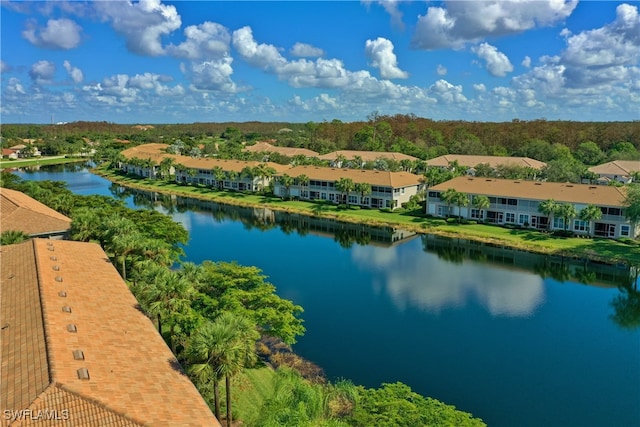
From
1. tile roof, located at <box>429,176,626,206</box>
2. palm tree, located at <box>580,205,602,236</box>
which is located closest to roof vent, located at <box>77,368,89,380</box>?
palm tree, located at <box>580,205,602,236</box>

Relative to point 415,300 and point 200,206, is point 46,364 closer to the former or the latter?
point 415,300

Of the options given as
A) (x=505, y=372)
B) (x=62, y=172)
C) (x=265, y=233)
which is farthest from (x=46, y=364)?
(x=62, y=172)

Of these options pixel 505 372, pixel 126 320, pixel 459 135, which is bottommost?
pixel 505 372

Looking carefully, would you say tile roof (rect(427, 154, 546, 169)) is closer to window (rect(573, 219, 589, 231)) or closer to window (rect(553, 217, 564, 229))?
window (rect(553, 217, 564, 229))

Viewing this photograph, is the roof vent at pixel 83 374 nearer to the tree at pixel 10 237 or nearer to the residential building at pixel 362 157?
the tree at pixel 10 237

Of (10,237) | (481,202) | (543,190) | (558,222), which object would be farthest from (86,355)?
(543,190)

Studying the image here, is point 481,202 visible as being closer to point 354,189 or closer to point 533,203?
point 533,203

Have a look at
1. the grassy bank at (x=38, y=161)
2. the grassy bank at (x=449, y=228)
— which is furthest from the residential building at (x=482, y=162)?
the grassy bank at (x=38, y=161)
